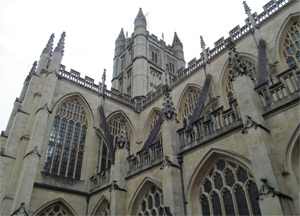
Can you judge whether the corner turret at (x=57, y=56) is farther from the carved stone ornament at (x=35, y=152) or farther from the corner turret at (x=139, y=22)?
the corner turret at (x=139, y=22)

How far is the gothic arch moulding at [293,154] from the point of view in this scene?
23.1ft

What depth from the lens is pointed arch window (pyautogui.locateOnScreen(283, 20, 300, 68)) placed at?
42.4 ft

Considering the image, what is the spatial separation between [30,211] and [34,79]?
28.6ft

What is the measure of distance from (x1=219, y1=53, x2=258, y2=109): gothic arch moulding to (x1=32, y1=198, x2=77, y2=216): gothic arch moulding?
1106 centimetres

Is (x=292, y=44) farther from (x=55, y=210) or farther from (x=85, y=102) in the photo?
(x=55, y=210)

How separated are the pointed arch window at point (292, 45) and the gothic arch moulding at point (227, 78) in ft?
5.48

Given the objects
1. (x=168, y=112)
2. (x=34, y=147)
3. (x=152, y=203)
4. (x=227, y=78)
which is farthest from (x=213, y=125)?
(x=34, y=147)

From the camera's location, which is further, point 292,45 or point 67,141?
point 67,141

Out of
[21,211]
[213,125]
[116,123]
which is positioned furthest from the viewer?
[116,123]

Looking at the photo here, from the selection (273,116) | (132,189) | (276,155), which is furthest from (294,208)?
(132,189)

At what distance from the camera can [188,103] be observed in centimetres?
1852

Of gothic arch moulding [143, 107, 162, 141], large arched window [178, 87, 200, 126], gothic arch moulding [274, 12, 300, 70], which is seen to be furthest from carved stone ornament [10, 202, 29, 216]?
gothic arch moulding [274, 12, 300, 70]

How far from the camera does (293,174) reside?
6930 millimetres

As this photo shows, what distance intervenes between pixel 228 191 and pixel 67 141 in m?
11.7
